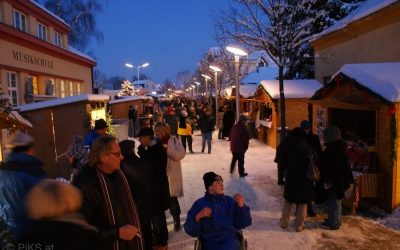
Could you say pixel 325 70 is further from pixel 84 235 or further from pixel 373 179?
pixel 84 235

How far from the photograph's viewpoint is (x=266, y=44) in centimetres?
1134

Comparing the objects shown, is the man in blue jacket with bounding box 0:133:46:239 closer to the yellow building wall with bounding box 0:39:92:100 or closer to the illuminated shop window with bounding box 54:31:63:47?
the yellow building wall with bounding box 0:39:92:100

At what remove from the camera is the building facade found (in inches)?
608

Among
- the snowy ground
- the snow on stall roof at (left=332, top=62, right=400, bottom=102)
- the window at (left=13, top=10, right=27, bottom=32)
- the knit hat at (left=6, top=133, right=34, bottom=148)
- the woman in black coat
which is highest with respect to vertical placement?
the window at (left=13, top=10, right=27, bottom=32)

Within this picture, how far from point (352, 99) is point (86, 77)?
23.6 m

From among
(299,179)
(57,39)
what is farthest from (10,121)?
(57,39)

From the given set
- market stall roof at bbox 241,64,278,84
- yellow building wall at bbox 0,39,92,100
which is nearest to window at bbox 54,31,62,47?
yellow building wall at bbox 0,39,92,100

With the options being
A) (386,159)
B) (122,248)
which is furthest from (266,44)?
(122,248)

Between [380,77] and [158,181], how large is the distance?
454 cm

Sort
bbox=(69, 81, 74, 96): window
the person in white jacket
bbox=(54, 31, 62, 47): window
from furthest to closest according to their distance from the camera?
1. bbox=(69, 81, 74, 96): window
2. bbox=(54, 31, 62, 47): window
3. the person in white jacket

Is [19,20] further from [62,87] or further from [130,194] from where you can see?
[130,194]

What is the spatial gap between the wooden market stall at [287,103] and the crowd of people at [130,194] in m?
7.45

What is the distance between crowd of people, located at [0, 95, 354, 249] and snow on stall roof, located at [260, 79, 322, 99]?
7.39 m

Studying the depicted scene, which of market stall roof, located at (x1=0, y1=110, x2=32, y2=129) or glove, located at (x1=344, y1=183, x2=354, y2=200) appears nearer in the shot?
glove, located at (x1=344, y1=183, x2=354, y2=200)
